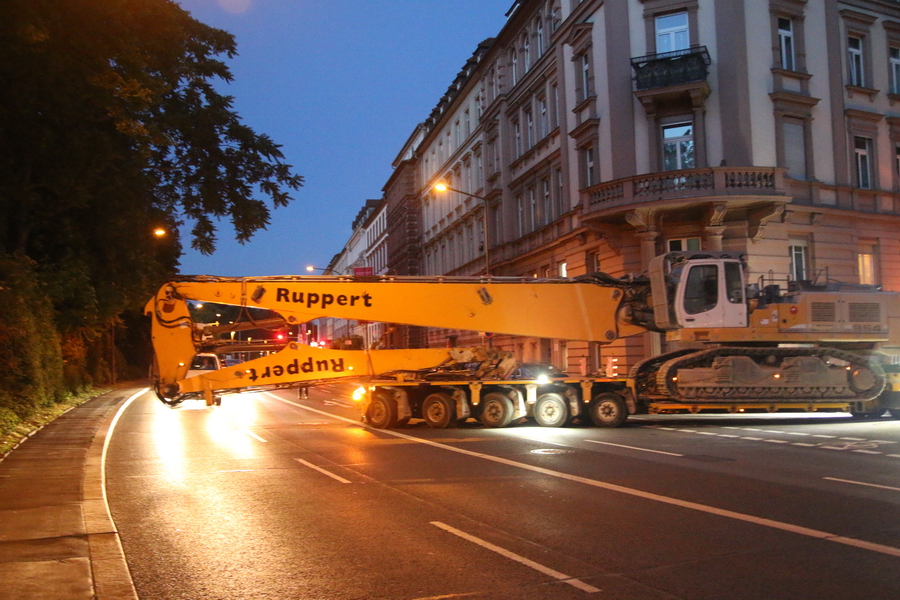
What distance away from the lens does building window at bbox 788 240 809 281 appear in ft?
96.6

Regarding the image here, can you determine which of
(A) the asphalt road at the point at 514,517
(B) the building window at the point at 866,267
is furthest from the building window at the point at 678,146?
(A) the asphalt road at the point at 514,517

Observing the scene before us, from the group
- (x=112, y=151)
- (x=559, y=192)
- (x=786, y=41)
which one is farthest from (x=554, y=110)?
(x=112, y=151)

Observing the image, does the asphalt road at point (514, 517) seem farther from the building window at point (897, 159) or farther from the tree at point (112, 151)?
the building window at point (897, 159)

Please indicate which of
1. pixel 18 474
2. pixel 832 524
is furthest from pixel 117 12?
pixel 832 524

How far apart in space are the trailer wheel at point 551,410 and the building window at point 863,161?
18.6m

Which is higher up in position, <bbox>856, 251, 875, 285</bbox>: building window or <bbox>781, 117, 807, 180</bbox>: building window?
<bbox>781, 117, 807, 180</bbox>: building window

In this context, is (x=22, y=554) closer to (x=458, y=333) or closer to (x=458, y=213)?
(x=458, y=333)

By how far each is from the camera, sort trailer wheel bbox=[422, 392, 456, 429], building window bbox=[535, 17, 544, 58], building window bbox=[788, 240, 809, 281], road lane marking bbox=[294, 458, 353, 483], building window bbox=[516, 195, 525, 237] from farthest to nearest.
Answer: building window bbox=[516, 195, 525, 237] → building window bbox=[535, 17, 544, 58] → building window bbox=[788, 240, 809, 281] → trailer wheel bbox=[422, 392, 456, 429] → road lane marking bbox=[294, 458, 353, 483]

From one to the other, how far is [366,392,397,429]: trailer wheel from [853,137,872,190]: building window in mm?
21397

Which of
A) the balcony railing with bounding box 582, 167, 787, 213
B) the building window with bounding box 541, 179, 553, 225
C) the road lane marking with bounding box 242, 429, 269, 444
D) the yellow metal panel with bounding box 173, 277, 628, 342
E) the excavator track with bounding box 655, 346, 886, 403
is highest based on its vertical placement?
the building window with bounding box 541, 179, 553, 225

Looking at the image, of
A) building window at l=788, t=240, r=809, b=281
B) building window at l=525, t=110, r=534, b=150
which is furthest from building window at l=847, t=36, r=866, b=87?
building window at l=525, t=110, r=534, b=150

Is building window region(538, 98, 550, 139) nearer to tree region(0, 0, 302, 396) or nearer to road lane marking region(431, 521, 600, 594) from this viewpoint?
tree region(0, 0, 302, 396)

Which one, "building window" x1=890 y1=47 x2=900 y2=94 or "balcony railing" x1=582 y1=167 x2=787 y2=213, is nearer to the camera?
"balcony railing" x1=582 y1=167 x2=787 y2=213

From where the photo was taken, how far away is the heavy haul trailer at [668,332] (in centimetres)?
1805
